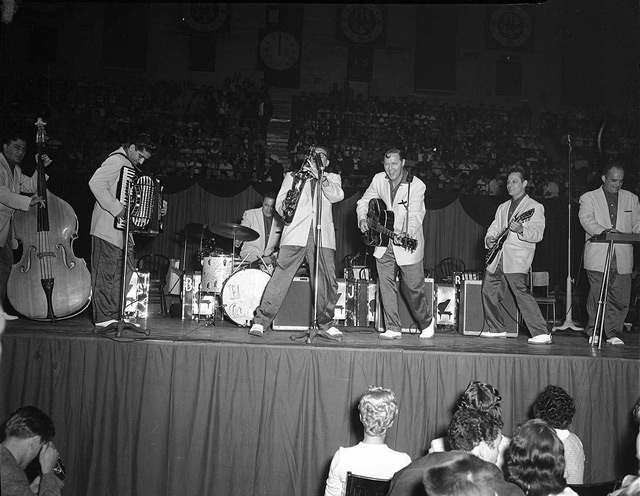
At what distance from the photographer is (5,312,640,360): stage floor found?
5.79 meters

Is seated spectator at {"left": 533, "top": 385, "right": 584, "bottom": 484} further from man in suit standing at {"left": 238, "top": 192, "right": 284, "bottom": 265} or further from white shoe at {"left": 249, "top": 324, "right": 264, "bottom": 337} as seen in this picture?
man in suit standing at {"left": 238, "top": 192, "right": 284, "bottom": 265}

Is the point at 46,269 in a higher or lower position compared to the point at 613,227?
lower

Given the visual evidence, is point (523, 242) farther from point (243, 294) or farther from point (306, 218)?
point (243, 294)

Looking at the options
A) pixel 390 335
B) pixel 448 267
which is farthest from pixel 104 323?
pixel 448 267

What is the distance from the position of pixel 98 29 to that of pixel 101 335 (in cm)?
1486

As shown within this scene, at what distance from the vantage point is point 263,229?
9.27m

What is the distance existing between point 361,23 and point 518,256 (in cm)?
1386

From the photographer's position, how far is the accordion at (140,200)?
587cm

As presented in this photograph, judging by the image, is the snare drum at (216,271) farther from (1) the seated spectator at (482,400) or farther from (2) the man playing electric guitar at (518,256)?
(1) the seated spectator at (482,400)

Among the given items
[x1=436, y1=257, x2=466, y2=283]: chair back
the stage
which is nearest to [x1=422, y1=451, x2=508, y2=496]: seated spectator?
the stage

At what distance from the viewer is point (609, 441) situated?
5.70 metres

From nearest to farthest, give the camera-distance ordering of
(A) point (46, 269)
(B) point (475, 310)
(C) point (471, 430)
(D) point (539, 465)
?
(D) point (539, 465), (C) point (471, 430), (A) point (46, 269), (B) point (475, 310)

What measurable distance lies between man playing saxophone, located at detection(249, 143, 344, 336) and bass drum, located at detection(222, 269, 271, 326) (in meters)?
0.83

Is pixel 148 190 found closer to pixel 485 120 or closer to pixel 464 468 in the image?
pixel 464 468
